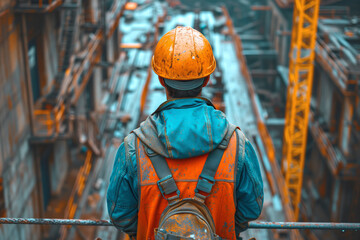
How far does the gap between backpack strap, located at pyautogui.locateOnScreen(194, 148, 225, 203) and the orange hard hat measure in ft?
1.88

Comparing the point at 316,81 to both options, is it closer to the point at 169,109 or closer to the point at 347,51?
the point at 347,51

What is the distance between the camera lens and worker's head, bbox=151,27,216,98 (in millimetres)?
3295

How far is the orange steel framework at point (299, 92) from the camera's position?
2225 centimetres

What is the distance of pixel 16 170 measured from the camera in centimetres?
1349

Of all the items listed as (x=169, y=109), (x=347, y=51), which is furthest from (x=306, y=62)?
(x=169, y=109)

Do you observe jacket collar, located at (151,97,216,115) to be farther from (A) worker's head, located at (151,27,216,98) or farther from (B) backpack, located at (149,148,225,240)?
(B) backpack, located at (149,148,225,240)

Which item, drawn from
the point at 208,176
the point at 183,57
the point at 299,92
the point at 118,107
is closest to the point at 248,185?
the point at 208,176

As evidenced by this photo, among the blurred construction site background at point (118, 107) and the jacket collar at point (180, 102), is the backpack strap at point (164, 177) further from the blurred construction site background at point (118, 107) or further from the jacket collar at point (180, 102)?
the blurred construction site background at point (118, 107)

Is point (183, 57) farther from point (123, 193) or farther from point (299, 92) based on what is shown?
point (299, 92)

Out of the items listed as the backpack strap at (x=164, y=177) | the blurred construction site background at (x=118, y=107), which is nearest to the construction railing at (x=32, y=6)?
the blurred construction site background at (x=118, y=107)

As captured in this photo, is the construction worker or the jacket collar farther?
the jacket collar

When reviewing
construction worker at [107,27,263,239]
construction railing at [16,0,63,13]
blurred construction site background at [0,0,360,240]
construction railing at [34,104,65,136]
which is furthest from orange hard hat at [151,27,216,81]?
construction railing at [34,104,65,136]

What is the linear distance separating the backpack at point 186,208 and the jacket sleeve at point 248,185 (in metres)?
0.21

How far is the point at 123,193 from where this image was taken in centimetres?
331
